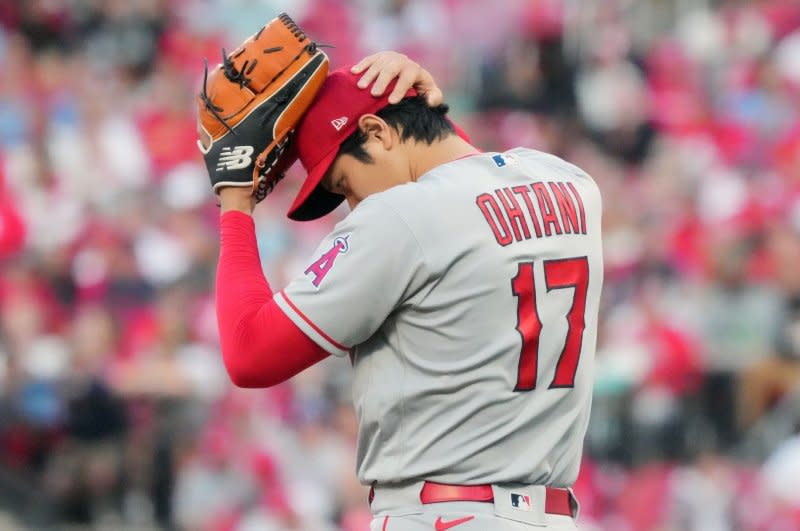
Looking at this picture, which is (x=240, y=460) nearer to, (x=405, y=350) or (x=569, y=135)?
(x=569, y=135)

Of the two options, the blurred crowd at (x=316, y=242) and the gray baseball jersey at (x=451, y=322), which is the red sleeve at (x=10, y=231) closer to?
the blurred crowd at (x=316, y=242)

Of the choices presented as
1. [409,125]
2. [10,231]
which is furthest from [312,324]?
[10,231]

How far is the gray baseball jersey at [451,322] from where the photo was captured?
2.78 m

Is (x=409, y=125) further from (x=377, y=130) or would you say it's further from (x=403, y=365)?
(x=403, y=365)

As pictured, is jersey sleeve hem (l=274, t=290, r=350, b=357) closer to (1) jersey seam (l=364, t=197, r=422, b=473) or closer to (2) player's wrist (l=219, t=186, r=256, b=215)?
(1) jersey seam (l=364, t=197, r=422, b=473)

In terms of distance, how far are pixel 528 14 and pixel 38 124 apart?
4.02 metres

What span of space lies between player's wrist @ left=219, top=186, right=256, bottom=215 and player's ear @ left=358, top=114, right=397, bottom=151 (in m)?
0.32

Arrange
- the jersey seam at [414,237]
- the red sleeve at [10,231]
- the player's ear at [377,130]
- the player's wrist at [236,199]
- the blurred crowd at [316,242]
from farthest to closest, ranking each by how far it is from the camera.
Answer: the red sleeve at [10,231], the blurred crowd at [316,242], the player's wrist at [236,199], the player's ear at [377,130], the jersey seam at [414,237]

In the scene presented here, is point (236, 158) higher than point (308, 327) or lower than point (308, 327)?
higher

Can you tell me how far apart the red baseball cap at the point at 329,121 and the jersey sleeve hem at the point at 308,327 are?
1.11ft

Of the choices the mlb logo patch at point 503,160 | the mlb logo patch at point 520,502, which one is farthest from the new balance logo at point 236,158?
the mlb logo patch at point 520,502

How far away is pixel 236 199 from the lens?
3.08 m

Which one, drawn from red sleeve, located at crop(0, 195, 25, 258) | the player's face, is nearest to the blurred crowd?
red sleeve, located at crop(0, 195, 25, 258)

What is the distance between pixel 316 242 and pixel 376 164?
6356mm
